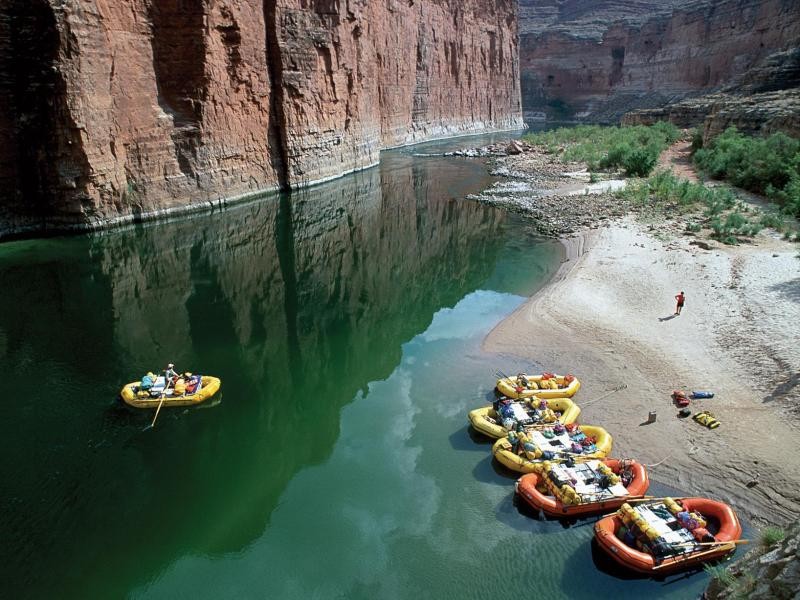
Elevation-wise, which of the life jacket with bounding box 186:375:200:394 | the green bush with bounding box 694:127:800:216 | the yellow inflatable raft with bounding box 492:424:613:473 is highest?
the green bush with bounding box 694:127:800:216

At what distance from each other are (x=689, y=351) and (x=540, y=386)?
4.14 metres

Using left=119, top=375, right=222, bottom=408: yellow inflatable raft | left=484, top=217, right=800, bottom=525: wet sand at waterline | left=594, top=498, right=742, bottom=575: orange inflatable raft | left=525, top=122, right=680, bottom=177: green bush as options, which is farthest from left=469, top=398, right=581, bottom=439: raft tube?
left=525, top=122, right=680, bottom=177: green bush

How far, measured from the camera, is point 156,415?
1262cm

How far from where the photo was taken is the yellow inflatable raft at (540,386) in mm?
12945

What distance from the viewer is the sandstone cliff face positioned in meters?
24.0

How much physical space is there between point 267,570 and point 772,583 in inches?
271

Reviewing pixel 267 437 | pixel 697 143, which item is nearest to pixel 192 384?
pixel 267 437

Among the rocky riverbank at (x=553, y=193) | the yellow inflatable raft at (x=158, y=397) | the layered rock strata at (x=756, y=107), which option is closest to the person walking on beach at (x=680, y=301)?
the rocky riverbank at (x=553, y=193)

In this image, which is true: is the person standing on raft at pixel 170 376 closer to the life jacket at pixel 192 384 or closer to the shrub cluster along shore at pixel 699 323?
the life jacket at pixel 192 384

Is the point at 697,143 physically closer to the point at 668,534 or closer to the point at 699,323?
the point at 699,323

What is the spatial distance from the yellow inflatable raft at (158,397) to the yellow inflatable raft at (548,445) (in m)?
6.49

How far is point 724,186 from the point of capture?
31.3 metres

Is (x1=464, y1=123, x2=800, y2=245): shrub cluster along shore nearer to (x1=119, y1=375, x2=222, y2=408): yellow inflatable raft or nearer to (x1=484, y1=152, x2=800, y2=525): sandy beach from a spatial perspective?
(x1=484, y1=152, x2=800, y2=525): sandy beach

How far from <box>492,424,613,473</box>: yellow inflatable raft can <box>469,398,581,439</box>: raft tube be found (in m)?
0.30
